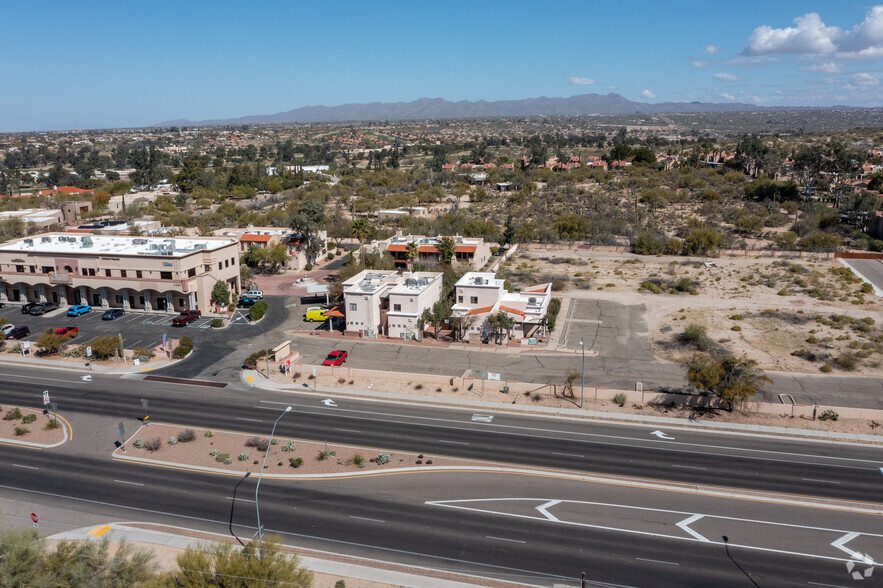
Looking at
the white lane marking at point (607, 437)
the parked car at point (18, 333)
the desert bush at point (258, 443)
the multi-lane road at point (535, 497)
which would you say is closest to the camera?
the multi-lane road at point (535, 497)

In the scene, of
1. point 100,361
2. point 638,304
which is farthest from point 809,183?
point 100,361

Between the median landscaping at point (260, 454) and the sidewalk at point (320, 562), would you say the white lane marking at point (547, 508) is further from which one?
the sidewalk at point (320, 562)

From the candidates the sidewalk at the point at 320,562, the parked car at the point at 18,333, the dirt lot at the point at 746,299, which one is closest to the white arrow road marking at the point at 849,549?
the sidewalk at the point at 320,562

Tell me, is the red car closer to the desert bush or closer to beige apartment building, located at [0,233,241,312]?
the desert bush

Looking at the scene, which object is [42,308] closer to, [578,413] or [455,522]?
[455,522]

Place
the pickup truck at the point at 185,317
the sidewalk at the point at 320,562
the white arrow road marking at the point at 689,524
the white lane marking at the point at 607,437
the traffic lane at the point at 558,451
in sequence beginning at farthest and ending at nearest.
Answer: the pickup truck at the point at 185,317 < the white lane marking at the point at 607,437 < the traffic lane at the point at 558,451 < the white arrow road marking at the point at 689,524 < the sidewalk at the point at 320,562

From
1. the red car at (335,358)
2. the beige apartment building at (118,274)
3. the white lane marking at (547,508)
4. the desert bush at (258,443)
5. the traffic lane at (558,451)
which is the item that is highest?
the beige apartment building at (118,274)

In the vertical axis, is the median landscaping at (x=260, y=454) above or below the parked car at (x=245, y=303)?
below
